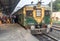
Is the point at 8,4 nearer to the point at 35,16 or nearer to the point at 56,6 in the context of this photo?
the point at 56,6

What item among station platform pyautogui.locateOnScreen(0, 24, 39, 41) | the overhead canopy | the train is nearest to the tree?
the overhead canopy

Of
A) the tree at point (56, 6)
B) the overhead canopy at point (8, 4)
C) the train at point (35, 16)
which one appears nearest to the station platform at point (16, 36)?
the train at point (35, 16)

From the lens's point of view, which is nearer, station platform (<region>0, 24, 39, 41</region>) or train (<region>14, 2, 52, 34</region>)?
station platform (<region>0, 24, 39, 41</region>)

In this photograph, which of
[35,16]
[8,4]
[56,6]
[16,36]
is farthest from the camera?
[8,4]

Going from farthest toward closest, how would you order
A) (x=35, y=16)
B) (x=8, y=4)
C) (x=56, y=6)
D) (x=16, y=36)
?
(x=8, y=4) → (x=56, y=6) → (x=35, y=16) → (x=16, y=36)

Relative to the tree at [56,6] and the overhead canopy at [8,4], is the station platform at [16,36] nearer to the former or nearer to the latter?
the overhead canopy at [8,4]

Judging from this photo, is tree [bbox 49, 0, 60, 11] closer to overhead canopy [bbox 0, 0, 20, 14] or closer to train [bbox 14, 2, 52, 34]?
overhead canopy [bbox 0, 0, 20, 14]

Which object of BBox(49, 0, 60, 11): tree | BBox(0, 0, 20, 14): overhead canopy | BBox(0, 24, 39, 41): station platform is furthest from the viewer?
BBox(49, 0, 60, 11): tree

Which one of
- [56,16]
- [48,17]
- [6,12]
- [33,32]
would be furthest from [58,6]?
[33,32]

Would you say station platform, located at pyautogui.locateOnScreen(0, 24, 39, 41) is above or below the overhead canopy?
below

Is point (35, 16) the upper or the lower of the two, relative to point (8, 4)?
lower

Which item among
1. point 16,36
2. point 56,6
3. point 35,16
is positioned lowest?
point 16,36

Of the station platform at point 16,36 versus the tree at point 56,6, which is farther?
the tree at point 56,6

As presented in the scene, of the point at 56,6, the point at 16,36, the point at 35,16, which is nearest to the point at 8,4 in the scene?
the point at 56,6
